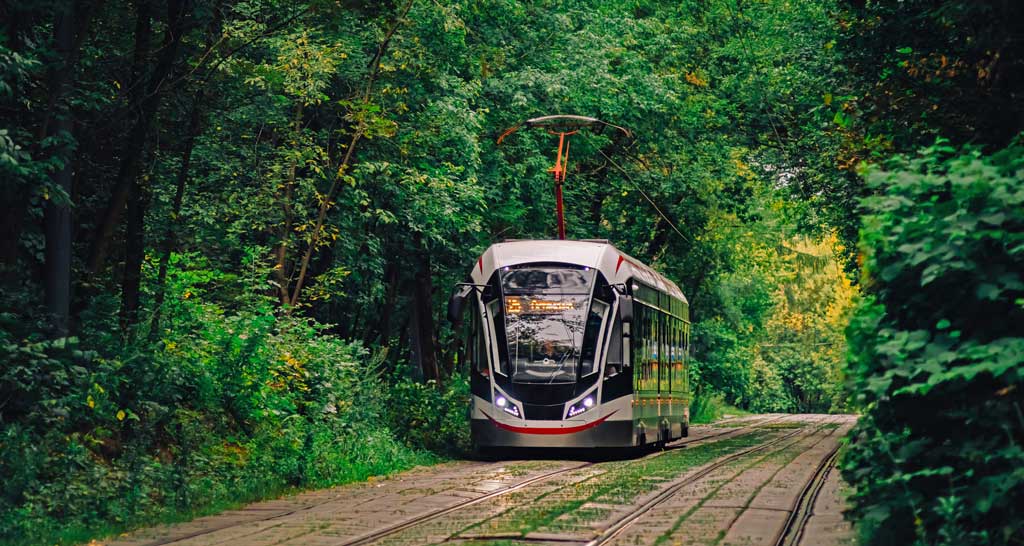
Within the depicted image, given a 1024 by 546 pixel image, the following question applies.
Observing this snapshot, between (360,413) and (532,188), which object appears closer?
(360,413)

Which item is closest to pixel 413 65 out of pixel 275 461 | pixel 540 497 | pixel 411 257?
pixel 411 257

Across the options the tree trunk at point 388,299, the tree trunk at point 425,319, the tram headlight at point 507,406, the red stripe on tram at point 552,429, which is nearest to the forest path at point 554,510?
the red stripe on tram at point 552,429

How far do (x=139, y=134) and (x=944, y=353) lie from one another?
10.6 metres

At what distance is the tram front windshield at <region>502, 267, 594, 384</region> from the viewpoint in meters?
20.5

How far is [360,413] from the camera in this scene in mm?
20141

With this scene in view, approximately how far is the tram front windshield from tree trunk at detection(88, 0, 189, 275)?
23.2 feet

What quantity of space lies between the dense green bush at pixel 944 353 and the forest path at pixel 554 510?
6.33ft

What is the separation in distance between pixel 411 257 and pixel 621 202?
10.8 meters

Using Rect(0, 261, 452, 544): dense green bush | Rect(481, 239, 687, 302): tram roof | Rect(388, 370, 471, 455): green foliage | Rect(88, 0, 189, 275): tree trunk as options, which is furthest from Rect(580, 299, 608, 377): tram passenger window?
Rect(88, 0, 189, 275): tree trunk

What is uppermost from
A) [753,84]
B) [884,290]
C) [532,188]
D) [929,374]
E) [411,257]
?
[753,84]

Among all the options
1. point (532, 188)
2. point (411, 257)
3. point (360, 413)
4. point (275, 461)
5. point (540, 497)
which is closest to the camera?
point (540, 497)

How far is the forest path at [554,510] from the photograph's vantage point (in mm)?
10820

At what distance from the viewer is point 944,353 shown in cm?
816

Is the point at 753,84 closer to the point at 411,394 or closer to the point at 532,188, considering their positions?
the point at 532,188
